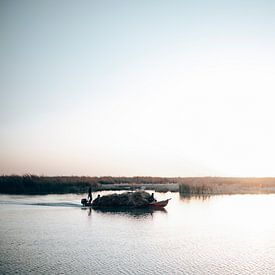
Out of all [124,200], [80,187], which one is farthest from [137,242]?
[80,187]

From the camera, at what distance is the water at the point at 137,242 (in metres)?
16.9

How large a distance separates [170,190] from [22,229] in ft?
155

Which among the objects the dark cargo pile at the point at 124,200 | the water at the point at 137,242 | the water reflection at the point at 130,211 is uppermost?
the dark cargo pile at the point at 124,200

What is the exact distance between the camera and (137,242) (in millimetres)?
22531

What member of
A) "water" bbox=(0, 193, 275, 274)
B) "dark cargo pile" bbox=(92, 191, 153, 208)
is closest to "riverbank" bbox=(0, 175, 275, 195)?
"dark cargo pile" bbox=(92, 191, 153, 208)

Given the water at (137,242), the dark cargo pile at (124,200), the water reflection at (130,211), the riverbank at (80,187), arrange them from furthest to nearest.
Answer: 1. the riverbank at (80,187)
2. the dark cargo pile at (124,200)
3. the water reflection at (130,211)
4. the water at (137,242)

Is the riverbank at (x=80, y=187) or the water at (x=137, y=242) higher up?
the riverbank at (x=80, y=187)

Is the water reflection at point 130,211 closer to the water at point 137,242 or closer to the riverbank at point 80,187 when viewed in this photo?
the water at point 137,242

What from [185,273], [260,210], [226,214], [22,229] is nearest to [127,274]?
[185,273]

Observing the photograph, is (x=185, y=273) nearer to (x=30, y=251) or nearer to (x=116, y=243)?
(x=116, y=243)

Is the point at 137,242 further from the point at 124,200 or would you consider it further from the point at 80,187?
the point at 80,187

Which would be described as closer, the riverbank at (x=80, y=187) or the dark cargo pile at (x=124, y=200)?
the dark cargo pile at (x=124, y=200)

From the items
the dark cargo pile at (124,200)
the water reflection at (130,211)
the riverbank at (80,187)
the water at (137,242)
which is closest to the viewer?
the water at (137,242)

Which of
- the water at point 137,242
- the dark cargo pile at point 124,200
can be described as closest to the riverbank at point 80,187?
the dark cargo pile at point 124,200
